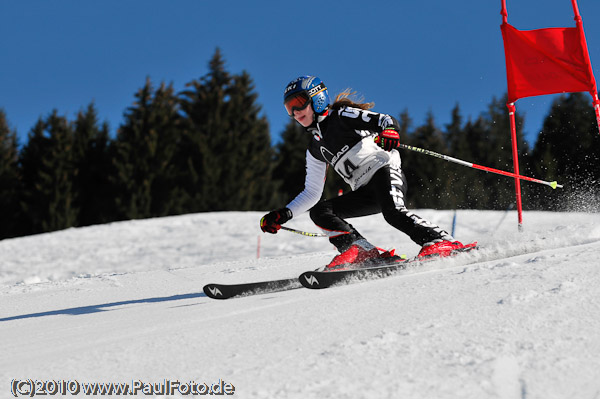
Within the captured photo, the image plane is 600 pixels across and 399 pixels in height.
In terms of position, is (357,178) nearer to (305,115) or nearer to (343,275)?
(305,115)

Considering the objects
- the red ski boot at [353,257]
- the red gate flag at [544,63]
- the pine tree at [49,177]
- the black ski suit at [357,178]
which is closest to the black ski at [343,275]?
the red ski boot at [353,257]

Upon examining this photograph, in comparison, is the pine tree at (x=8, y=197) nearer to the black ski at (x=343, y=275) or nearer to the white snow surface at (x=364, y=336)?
the white snow surface at (x=364, y=336)

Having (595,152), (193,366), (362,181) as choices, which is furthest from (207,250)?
(595,152)

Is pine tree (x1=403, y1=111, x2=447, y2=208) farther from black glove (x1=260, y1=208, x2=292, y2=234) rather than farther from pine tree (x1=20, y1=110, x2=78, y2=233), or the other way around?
black glove (x1=260, y1=208, x2=292, y2=234)

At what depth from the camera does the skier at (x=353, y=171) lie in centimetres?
391

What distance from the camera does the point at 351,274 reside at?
366 centimetres

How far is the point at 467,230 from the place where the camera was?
1168 centimetres

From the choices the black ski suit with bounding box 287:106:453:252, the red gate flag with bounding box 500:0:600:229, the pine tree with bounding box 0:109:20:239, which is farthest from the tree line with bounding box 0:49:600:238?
the black ski suit with bounding box 287:106:453:252

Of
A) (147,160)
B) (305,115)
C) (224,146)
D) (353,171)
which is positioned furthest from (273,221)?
(224,146)

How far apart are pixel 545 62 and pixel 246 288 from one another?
512 cm

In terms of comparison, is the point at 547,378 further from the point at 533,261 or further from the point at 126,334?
the point at 126,334

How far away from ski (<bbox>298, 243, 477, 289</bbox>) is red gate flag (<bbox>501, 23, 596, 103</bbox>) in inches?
141

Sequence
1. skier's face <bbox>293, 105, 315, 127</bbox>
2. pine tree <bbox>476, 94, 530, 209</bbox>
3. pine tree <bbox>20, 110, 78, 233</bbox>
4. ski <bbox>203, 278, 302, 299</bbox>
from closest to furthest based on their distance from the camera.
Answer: ski <bbox>203, 278, 302, 299</bbox> < skier's face <bbox>293, 105, 315, 127</bbox> < pine tree <bbox>20, 110, 78, 233</bbox> < pine tree <bbox>476, 94, 530, 209</bbox>

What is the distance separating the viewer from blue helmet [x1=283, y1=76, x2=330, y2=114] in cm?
398
